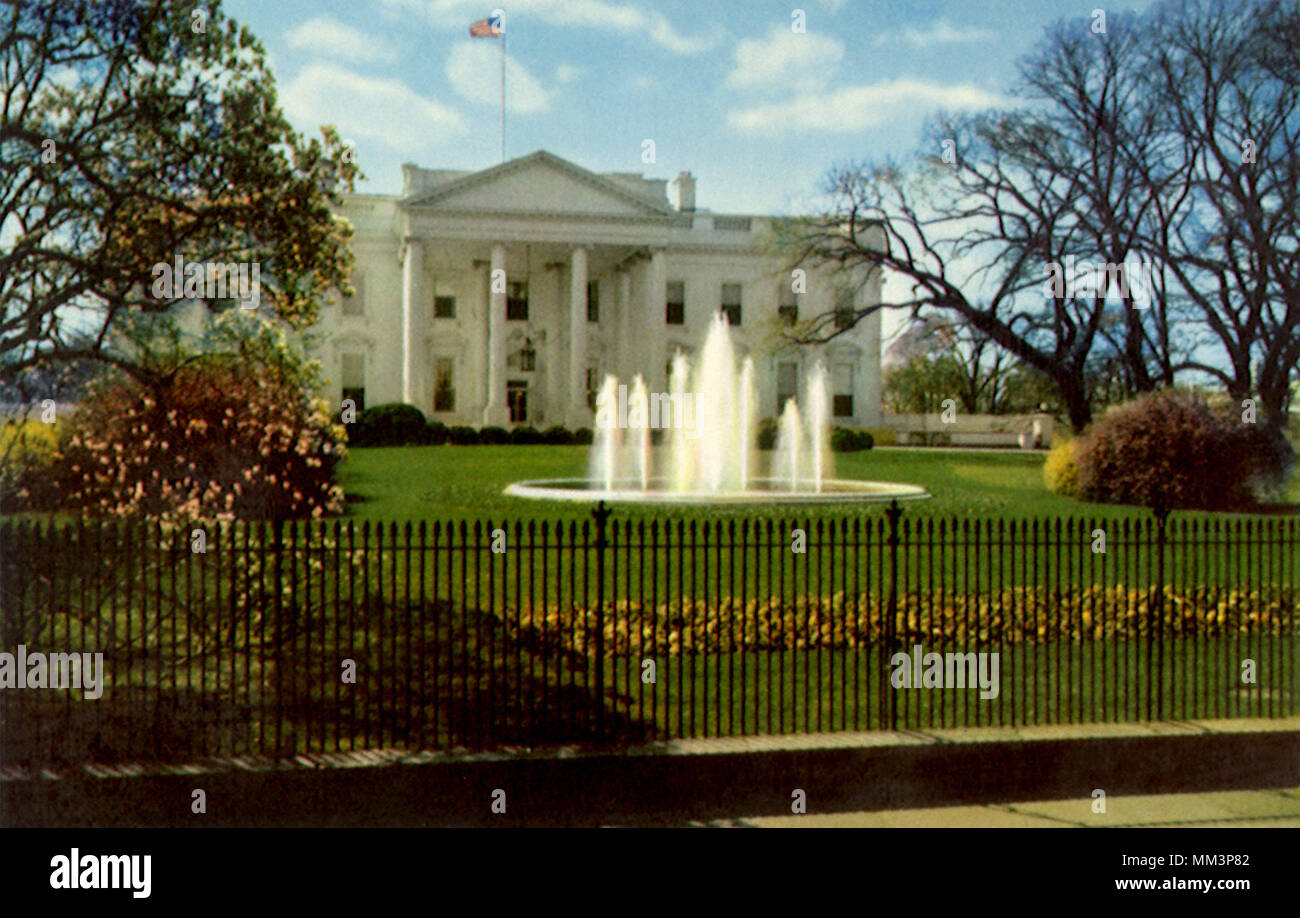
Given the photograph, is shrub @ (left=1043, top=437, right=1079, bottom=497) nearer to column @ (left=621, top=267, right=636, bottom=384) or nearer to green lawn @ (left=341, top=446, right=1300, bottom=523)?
green lawn @ (left=341, top=446, right=1300, bottom=523)

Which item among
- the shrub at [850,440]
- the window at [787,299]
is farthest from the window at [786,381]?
the shrub at [850,440]

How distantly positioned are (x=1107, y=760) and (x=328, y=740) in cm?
458

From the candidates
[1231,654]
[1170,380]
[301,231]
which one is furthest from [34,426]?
[1170,380]

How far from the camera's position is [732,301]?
170ft

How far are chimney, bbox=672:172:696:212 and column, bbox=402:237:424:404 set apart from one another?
1186 cm

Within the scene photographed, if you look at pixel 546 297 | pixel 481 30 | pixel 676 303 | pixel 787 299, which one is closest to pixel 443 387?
pixel 546 297

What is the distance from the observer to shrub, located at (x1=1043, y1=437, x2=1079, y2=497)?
22.5m

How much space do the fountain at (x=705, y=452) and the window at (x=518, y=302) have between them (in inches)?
216

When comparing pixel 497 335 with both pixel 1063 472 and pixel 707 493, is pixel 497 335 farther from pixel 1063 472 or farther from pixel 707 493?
pixel 707 493

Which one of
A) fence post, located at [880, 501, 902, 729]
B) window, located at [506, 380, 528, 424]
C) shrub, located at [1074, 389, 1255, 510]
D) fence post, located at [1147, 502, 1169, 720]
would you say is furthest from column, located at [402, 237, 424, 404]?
fence post, located at [1147, 502, 1169, 720]

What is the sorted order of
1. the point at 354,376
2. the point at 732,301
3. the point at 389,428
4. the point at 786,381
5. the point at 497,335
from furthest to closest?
the point at 732,301 → the point at 786,381 → the point at 497,335 → the point at 354,376 → the point at 389,428

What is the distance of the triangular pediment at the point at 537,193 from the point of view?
4441 centimetres

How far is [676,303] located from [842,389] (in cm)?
785

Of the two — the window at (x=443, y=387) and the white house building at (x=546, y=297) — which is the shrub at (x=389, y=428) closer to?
the white house building at (x=546, y=297)
